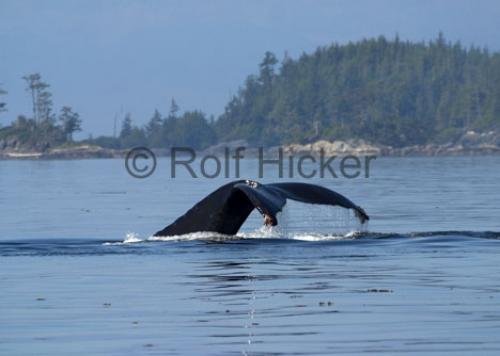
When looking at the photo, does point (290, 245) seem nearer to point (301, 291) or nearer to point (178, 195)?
point (301, 291)

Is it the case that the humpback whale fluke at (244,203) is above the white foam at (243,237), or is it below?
above

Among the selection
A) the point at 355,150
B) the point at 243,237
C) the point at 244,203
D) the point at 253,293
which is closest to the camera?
the point at 253,293

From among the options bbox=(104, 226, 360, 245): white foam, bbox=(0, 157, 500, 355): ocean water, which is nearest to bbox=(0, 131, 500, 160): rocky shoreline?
bbox=(104, 226, 360, 245): white foam

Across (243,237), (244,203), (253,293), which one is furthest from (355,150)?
(253,293)

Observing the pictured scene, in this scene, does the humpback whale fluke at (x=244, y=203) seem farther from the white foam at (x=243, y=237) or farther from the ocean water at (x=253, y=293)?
the ocean water at (x=253, y=293)

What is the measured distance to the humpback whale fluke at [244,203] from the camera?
17.4 metres

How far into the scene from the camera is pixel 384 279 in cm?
1582

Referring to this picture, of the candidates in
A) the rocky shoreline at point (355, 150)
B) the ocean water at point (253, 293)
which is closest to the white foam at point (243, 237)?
the ocean water at point (253, 293)

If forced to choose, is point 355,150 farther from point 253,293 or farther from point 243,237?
point 253,293

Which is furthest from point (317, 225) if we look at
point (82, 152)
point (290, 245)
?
point (82, 152)

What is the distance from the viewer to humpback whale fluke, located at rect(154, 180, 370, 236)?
17375 millimetres

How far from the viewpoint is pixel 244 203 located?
732 inches

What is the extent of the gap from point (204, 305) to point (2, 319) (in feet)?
6.22

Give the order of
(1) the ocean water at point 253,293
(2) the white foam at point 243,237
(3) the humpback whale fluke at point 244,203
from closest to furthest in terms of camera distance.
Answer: (1) the ocean water at point 253,293 < (3) the humpback whale fluke at point 244,203 < (2) the white foam at point 243,237
